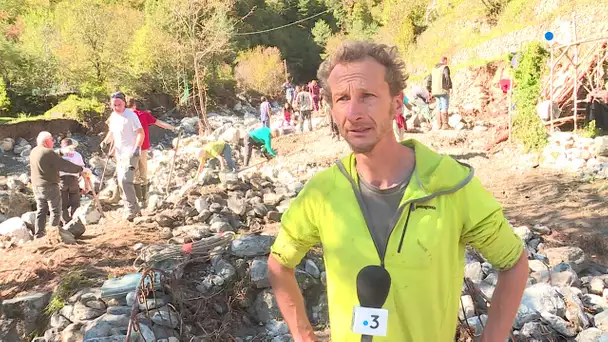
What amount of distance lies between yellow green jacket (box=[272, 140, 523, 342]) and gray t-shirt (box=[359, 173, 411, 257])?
24mm

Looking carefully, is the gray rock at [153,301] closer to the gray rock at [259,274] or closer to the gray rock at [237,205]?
the gray rock at [259,274]

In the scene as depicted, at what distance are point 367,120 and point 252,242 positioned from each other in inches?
152

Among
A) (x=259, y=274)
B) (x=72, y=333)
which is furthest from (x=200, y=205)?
(x=72, y=333)

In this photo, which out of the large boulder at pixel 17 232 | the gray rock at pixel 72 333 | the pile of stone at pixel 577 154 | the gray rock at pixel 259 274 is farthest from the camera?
the pile of stone at pixel 577 154

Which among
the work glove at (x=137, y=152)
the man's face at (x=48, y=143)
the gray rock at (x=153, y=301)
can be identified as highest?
the man's face at (x=48, y=143)

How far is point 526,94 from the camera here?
418 inches

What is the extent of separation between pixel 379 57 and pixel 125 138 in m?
5.64

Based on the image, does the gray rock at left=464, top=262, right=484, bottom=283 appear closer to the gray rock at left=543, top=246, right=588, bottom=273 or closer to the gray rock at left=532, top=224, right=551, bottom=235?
the gray rock at left=543, top=246, right=588, bottom=273

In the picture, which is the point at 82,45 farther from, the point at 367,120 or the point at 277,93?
the point at 367,120

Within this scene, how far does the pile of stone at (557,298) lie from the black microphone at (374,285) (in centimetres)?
234

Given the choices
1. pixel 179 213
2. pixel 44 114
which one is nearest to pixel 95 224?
pixel 179 213

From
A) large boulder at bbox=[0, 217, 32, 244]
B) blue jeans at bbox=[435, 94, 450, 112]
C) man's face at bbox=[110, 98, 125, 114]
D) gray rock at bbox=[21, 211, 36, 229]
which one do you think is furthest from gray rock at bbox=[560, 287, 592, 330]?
blue jeans at bbox=[435, 94, 450, 112]

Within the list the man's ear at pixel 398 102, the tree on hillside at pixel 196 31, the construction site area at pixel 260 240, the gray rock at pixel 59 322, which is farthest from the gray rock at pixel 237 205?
the tree on hillside at pixel 196 31

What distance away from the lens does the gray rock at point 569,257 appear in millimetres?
5344
